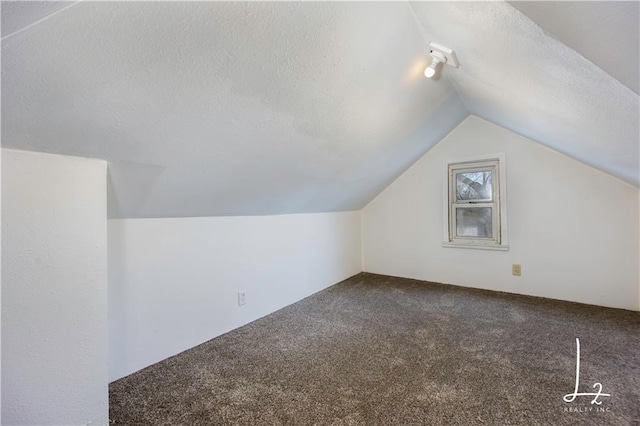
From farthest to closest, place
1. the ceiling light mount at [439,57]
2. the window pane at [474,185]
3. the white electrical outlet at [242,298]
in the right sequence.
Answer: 1. the window pane at [474,185]
2. the white electrical outlet at [242,298]
3. the ceiling light mount at [439,57]

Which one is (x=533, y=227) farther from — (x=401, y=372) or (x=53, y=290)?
(x=53, y=290)

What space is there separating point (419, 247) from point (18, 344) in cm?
342

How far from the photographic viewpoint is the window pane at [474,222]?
3.10 m

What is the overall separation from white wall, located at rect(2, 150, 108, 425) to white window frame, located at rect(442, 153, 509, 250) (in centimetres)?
320

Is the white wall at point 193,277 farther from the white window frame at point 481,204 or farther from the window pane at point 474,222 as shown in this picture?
the window pane at point 474,222

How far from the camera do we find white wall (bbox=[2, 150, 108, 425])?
1.01m

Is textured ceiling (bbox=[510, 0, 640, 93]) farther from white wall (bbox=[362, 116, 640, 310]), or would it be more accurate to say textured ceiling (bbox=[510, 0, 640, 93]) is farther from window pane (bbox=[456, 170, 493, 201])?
window pane (bbox=[456, 170, 493, 201])

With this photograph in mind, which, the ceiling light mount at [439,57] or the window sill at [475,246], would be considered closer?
the ceiling light mount at [439,57]

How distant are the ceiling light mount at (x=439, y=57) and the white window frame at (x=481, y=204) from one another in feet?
5.56

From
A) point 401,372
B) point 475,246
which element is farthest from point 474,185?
point 401,372

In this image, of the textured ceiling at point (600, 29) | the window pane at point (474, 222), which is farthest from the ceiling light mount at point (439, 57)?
the window pane at point (474, 222)

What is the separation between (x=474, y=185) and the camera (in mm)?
3174

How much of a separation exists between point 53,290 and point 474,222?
11.5ft

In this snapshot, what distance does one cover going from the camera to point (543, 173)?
2.76 meters
